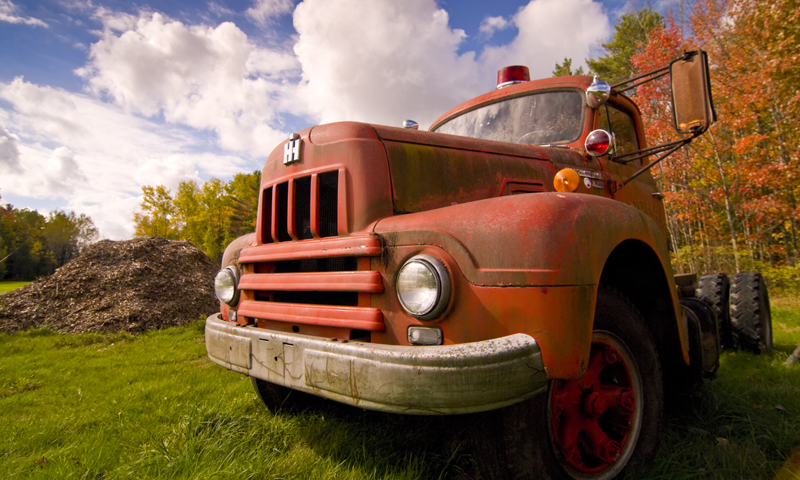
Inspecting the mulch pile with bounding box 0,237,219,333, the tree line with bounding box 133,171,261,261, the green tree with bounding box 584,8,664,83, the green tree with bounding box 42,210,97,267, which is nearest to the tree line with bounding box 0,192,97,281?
the green tree with bounding box 42,210,97,267

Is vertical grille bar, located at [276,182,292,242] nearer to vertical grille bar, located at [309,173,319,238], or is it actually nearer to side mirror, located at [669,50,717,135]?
vertical grille bar, located at [309,173,319,238]

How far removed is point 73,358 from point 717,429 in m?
7.19

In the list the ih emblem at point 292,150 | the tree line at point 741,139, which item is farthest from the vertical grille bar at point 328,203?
the tree line at point 741,139

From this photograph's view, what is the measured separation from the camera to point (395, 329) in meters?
1.74

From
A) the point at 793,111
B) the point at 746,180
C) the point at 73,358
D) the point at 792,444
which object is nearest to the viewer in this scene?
the point at 792,444

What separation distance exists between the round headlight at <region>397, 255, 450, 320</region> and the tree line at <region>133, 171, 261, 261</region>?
119ft

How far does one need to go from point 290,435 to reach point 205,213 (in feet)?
124

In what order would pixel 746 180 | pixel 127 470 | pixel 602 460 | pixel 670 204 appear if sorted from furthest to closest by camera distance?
pixel 670 204, pixel 746 180, pixel 127 470, pixel 602 460

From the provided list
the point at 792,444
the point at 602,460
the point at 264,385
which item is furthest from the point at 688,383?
the point at 264,385

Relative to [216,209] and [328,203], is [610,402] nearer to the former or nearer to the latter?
[328,203]

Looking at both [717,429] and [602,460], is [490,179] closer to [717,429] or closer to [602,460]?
[602,460]

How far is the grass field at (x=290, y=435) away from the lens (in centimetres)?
205

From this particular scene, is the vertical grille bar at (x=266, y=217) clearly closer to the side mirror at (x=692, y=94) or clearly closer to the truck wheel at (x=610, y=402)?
the truck wheel at (x=610, y=402)

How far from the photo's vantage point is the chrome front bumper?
1.37 meters
